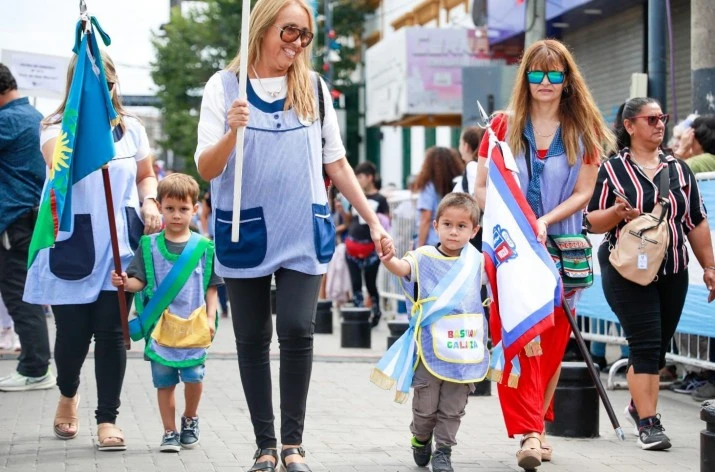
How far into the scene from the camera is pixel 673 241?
7.10 meters

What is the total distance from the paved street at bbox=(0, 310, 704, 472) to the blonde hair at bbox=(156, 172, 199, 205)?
1.21 m

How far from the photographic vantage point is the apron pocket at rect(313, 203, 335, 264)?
5.61 metres

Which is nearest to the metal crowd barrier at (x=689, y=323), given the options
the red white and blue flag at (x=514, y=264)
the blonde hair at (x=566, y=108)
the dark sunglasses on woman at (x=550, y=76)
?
the blonde hair at (x=566, y=108)

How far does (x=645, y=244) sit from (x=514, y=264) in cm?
121

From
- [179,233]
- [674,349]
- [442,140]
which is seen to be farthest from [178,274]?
[442,140]

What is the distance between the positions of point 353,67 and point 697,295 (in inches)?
1125

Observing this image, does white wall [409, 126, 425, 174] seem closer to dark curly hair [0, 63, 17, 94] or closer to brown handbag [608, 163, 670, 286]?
dark curly hair [0, 63, 17, 94]

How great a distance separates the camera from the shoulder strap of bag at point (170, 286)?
6.61 meters

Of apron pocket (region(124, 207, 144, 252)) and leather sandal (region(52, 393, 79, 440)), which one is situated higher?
apron pocket (region(124, 207, 144, 252))

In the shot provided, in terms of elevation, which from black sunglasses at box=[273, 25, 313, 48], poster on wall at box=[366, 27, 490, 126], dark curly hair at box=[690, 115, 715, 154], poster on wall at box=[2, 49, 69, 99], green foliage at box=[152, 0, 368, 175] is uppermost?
green foliage at box=[152, 0, 368, 175]

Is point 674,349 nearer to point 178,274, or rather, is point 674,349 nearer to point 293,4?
point 178,274

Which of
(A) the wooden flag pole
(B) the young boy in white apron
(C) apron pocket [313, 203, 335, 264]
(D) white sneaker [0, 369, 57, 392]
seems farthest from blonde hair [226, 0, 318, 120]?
(D) white sneaker [0, 369, 57, 392]

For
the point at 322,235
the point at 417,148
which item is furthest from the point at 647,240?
the point at 417,148

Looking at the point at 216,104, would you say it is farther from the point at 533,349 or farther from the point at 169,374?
the point at 533,349
